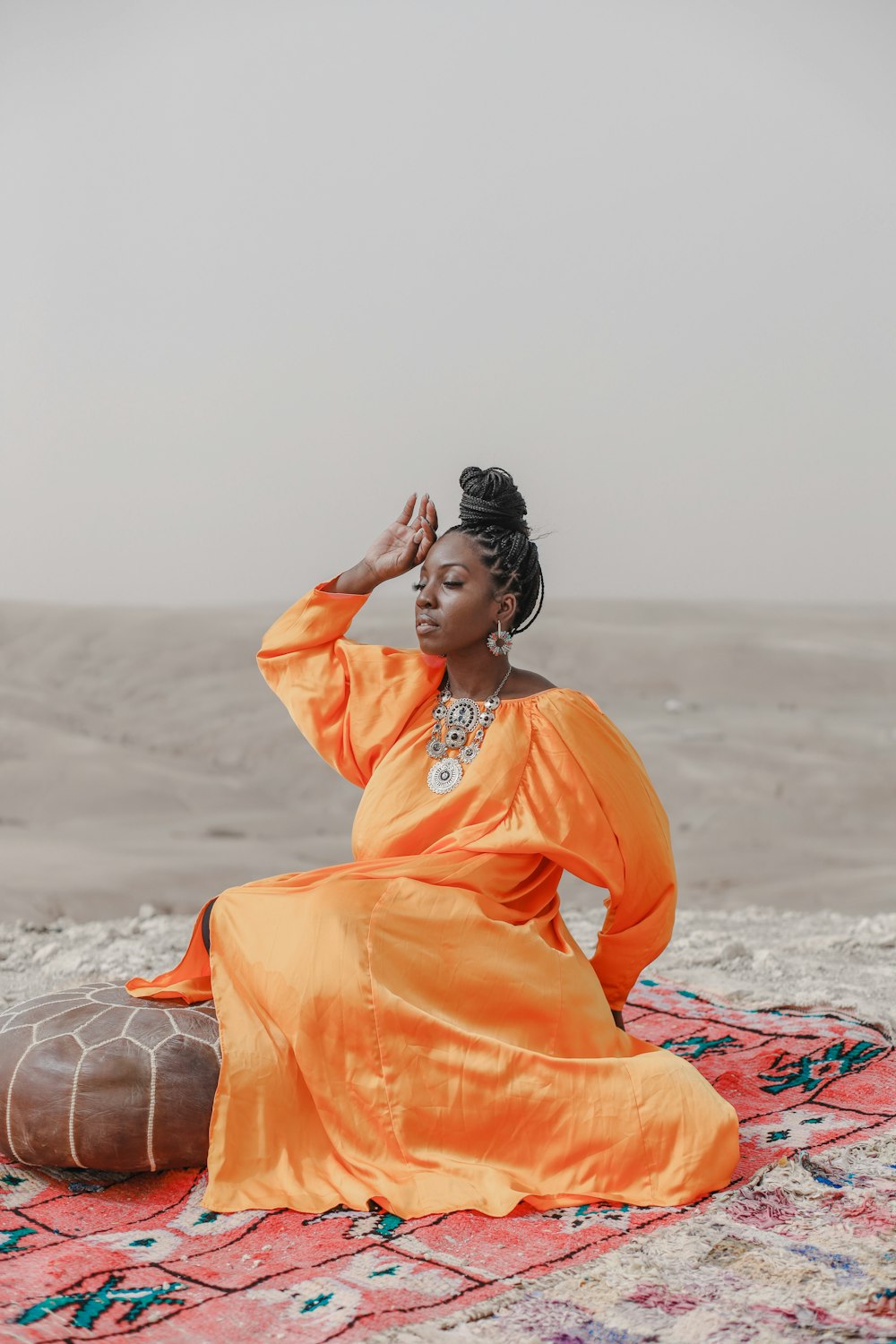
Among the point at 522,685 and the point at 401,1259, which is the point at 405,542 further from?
the point at 401,1259

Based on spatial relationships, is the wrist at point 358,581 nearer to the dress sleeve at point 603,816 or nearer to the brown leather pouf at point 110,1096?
the dress sleeve at point 603,816

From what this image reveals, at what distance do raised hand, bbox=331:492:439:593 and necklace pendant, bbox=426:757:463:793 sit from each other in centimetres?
50

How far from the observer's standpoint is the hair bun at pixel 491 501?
10.6ft

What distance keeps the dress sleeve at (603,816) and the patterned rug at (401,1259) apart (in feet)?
1.88

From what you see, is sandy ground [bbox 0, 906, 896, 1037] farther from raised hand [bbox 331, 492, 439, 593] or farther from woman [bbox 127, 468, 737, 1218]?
raised hand [bbox 331, 492, 439, 593]

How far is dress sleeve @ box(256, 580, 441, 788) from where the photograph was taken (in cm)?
333

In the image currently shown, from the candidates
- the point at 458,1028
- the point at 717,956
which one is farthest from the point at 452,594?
the point at 717,956

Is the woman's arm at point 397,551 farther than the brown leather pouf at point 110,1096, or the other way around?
the woman's arm at point 397,551

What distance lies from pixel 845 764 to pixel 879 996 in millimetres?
6497

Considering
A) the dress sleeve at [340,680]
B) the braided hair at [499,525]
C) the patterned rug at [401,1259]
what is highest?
the braided hair at [499,525]

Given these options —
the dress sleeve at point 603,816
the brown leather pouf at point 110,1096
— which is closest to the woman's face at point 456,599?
the dress sleeve at point 603,816

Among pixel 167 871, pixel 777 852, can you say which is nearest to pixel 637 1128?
pixel 167 871

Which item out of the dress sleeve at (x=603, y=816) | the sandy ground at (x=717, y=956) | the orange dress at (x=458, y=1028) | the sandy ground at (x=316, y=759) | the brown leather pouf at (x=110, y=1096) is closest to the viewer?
the orange dress at (x=458, y=1028)

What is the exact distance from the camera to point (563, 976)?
295 cm
